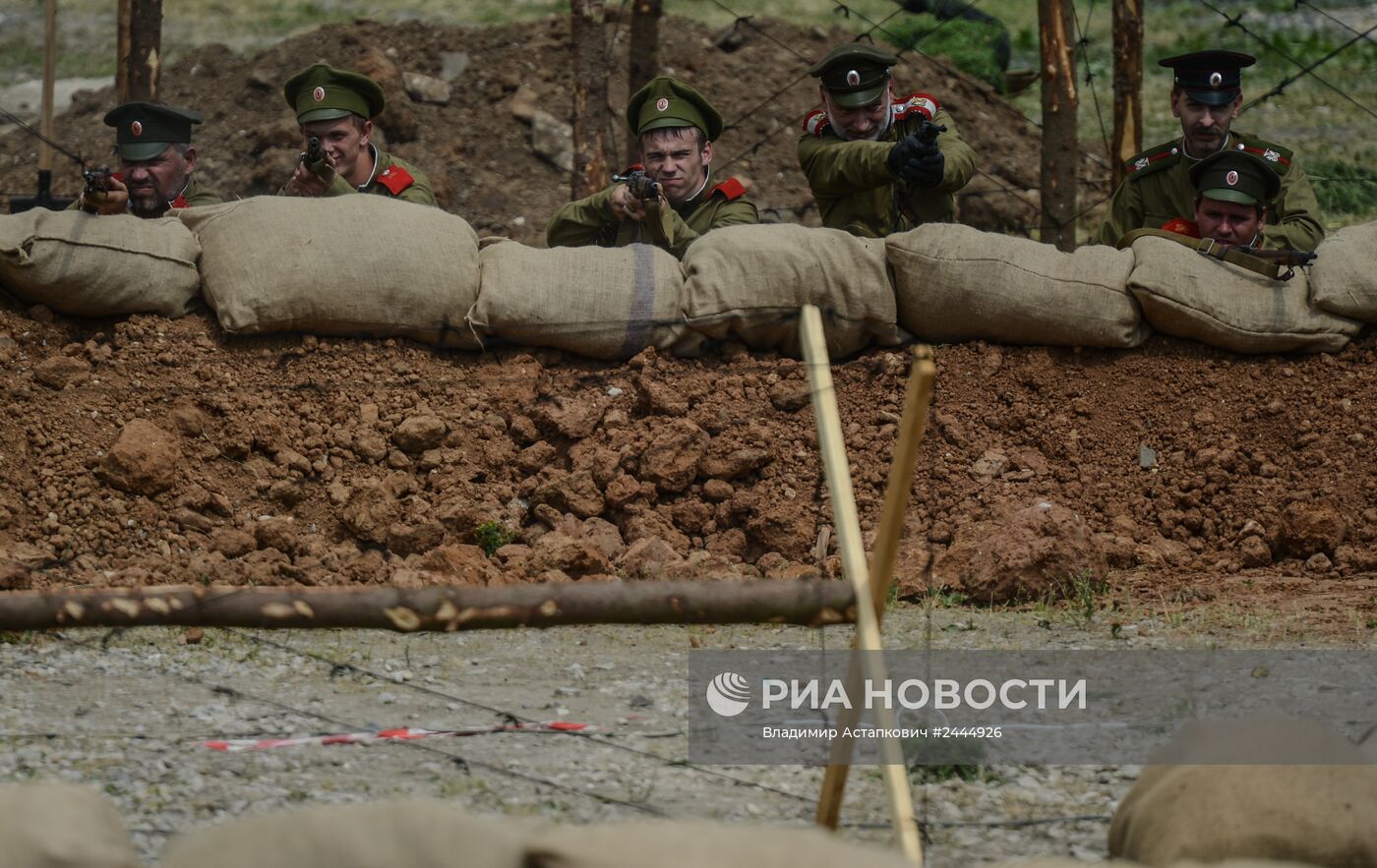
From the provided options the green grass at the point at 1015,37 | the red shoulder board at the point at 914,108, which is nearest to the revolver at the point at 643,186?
the red shoulder board at the point at 914,108

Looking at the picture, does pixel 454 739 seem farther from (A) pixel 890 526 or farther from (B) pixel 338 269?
(B) pixel 338 269

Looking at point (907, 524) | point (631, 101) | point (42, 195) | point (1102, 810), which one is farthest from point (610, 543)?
point (42, 195)

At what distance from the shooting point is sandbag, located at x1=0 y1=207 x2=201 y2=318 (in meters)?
5.82

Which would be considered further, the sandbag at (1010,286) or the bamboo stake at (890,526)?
the sandbag at (1010,286)

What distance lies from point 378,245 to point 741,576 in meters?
1.70

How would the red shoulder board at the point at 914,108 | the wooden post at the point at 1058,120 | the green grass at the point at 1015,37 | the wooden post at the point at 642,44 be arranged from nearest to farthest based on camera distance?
the red shoulder board at the point at 914,108
the wooden post at the point at 1058,120
the wooden post at the point at 642,44
the green grass at the point at 1015,37

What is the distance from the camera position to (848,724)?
3.01 m

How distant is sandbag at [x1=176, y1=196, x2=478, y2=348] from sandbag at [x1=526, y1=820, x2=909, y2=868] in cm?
→ 366

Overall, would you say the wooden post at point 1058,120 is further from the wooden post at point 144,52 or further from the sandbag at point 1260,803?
the sandbag at point 1260,803

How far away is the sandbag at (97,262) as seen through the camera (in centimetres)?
582

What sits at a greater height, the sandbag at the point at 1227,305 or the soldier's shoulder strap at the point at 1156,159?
the soldier's shoulder strap at the point at 1156,159

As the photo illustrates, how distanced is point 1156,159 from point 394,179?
2.92m

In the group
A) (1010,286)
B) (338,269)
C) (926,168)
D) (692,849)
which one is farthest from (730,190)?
(692,849)

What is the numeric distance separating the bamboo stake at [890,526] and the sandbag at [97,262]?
12.1ft
